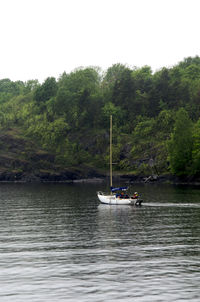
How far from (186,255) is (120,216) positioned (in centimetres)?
3211

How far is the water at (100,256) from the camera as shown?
30.1 metres

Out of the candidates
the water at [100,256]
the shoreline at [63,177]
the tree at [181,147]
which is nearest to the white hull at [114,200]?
the water at [100,256]

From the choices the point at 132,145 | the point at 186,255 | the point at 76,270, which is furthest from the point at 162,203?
the point at 132,145

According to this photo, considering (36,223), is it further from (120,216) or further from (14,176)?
(14,176)

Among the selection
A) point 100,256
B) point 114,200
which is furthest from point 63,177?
point 100,256

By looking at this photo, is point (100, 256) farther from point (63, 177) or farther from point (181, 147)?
point (63, 177)

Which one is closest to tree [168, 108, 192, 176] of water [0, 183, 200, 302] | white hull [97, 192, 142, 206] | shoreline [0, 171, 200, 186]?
shoreline [0, 171, 200, 186]

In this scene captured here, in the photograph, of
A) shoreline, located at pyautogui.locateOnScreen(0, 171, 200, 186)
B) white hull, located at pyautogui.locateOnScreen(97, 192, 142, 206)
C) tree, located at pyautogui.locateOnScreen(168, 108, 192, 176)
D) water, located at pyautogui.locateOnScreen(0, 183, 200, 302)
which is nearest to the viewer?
water, located at pyautogui.locateOnScreen(0, 183, 200, 302)

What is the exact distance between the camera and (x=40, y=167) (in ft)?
654

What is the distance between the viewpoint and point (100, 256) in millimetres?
40906

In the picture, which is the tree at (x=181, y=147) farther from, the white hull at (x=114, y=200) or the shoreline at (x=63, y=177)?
the white hull at (x=114, y=200)

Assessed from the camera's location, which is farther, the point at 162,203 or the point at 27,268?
the point at 162,203

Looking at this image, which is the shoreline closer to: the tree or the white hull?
the tree

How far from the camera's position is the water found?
30.1 meters
